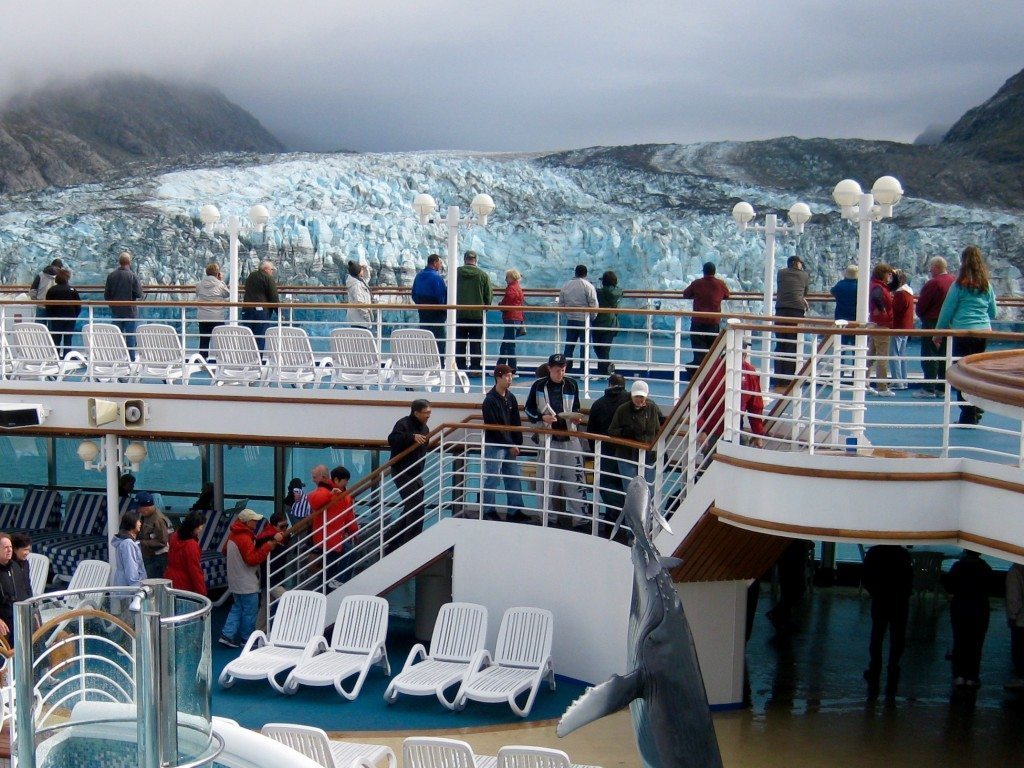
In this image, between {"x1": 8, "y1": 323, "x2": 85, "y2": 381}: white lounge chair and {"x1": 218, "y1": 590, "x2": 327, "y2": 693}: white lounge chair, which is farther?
{"x1": 8, "y1": 323, "x2": 85, "y2": 381}: white lounge chair

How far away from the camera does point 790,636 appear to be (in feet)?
42.6

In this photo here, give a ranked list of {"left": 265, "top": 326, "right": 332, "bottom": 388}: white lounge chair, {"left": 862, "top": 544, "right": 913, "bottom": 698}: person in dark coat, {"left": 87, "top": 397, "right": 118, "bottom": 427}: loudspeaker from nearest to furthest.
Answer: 1. {"left": 862, "top": 544, "right": 913, "bottom": 698}: person in dark coat
2. {"left": 265, "top": 326, "right": 332, "bottom": 388}: white lounge chair
3. {"left": 87, "top": 397, "right": 118, "bottom": 427}: loudspeaker

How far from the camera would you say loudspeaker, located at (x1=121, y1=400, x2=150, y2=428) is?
1317 cm

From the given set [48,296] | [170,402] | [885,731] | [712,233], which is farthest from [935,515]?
[712,233]

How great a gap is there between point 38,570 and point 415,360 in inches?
171

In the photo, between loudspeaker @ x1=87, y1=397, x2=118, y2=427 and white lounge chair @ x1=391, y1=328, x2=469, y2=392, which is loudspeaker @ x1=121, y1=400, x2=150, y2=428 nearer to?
loudspeaker @ x1=87, y1=397, x2=118, y2=427

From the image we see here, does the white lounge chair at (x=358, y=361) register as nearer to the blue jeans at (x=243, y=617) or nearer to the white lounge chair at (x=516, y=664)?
the blue jeans at (x=243, y=617)

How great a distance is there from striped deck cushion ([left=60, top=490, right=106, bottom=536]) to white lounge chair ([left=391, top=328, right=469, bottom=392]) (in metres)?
5.20

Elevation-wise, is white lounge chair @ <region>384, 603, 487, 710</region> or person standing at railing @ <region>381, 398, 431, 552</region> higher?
person standing at railing @ <region>381, 398, 431, 552</region>

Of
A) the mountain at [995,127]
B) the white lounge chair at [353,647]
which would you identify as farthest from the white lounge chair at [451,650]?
the mountain at [995,127]

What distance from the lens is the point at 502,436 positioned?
443 inches

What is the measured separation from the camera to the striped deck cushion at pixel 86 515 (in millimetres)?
15953

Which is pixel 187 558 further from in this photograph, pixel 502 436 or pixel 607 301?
pixel 607 301

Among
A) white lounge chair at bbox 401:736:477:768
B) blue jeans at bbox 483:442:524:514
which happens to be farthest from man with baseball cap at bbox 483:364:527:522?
white lounge chair at bbox 401:736:477:768
